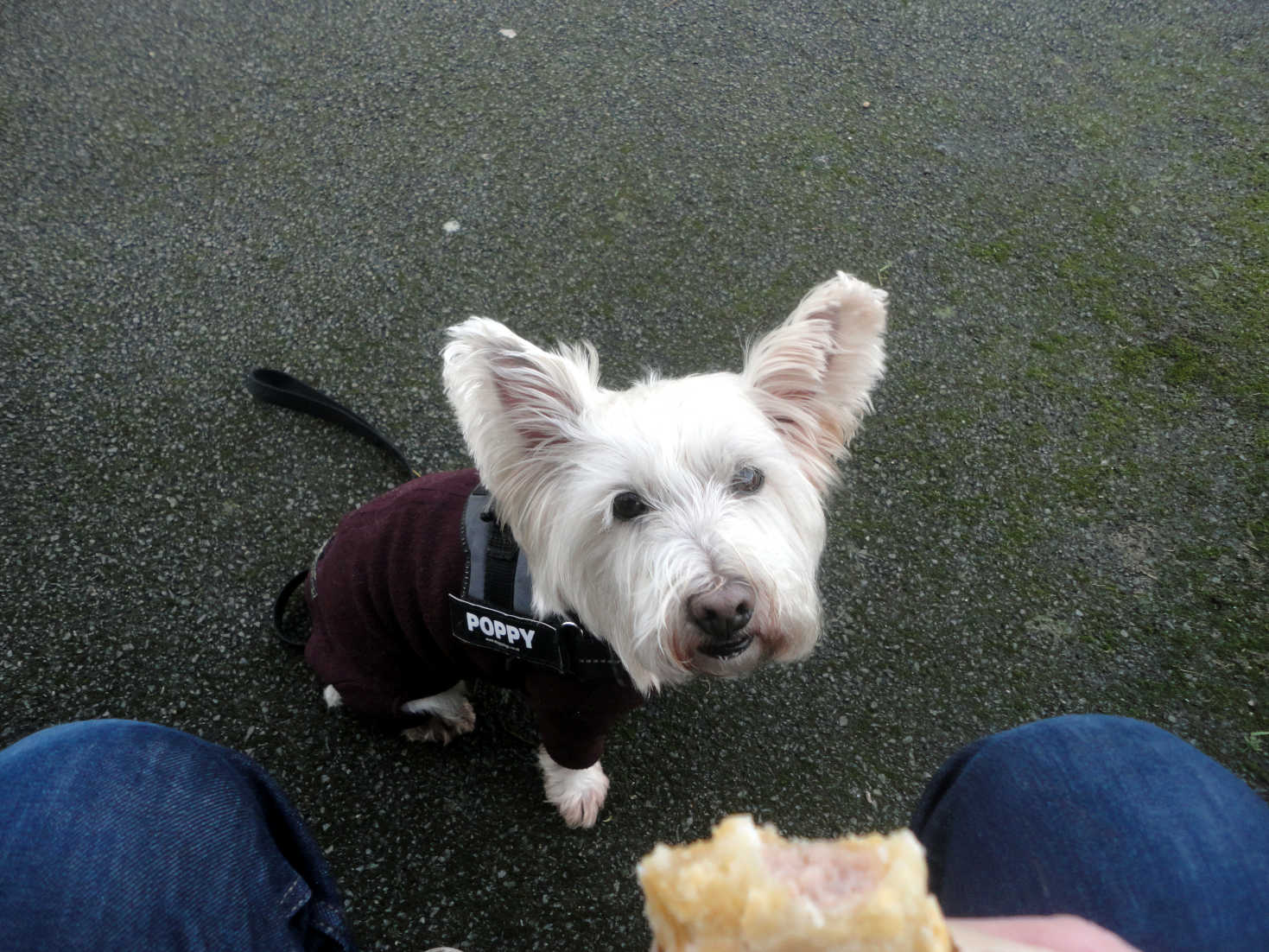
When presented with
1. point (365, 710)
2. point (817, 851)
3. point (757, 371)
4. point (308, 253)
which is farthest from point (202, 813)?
point (308, 253)

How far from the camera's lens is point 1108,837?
1503mm

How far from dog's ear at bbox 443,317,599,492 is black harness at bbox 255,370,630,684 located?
0.58 ft

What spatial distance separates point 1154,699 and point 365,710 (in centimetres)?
261

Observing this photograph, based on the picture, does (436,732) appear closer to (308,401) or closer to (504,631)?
(504,631)

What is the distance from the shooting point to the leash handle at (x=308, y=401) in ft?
9.84

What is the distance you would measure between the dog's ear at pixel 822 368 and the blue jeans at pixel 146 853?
5.04ft

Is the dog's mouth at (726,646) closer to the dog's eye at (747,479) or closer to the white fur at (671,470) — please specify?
the white fur at (671,470)

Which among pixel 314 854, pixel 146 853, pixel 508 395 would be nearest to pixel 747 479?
pixel 508 395

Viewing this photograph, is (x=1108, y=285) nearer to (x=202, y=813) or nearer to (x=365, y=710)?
(x=365, y=710)

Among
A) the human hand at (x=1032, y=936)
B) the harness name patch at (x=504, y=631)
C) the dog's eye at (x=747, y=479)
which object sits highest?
the human hand at (x=1032, y=936)

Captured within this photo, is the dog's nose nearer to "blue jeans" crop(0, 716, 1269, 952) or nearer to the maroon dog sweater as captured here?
the maroon dog sweater

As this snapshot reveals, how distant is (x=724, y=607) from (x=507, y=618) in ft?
1.90

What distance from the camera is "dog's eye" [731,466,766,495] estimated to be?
5.86 feet

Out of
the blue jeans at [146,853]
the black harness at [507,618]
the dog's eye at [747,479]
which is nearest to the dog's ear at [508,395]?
the black harness at [507,618]
